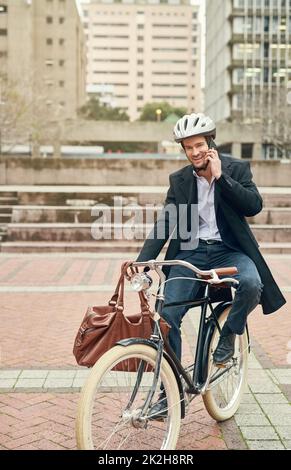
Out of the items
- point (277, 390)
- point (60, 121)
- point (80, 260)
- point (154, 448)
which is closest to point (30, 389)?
point (154, 448)

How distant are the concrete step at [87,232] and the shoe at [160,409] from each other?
9811 mm

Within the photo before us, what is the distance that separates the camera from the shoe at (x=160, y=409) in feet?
10.6

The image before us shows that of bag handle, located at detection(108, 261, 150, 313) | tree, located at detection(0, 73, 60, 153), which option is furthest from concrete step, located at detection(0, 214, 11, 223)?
tree, located at detection(0, 73, 60, 153)

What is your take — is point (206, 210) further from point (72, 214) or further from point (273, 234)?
point (72, 214)

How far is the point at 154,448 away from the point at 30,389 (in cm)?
149

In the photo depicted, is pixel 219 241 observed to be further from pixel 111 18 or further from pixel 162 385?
pixel 111 18

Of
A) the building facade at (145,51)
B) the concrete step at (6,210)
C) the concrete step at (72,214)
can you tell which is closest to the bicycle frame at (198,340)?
the concrete step at (72,214)

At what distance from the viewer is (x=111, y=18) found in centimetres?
16750

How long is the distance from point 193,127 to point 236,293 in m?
0.99

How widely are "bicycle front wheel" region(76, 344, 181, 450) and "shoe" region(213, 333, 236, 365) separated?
537mm

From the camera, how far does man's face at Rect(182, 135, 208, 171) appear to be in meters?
3.62

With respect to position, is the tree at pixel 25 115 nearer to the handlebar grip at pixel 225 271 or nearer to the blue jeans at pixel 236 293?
the blue jeans at pixel 236 293

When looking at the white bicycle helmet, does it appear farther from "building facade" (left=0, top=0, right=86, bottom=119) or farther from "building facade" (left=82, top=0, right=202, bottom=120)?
"building facade" (left=82, top=0, right=202, bottom=120)

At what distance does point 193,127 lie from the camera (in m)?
3.57
